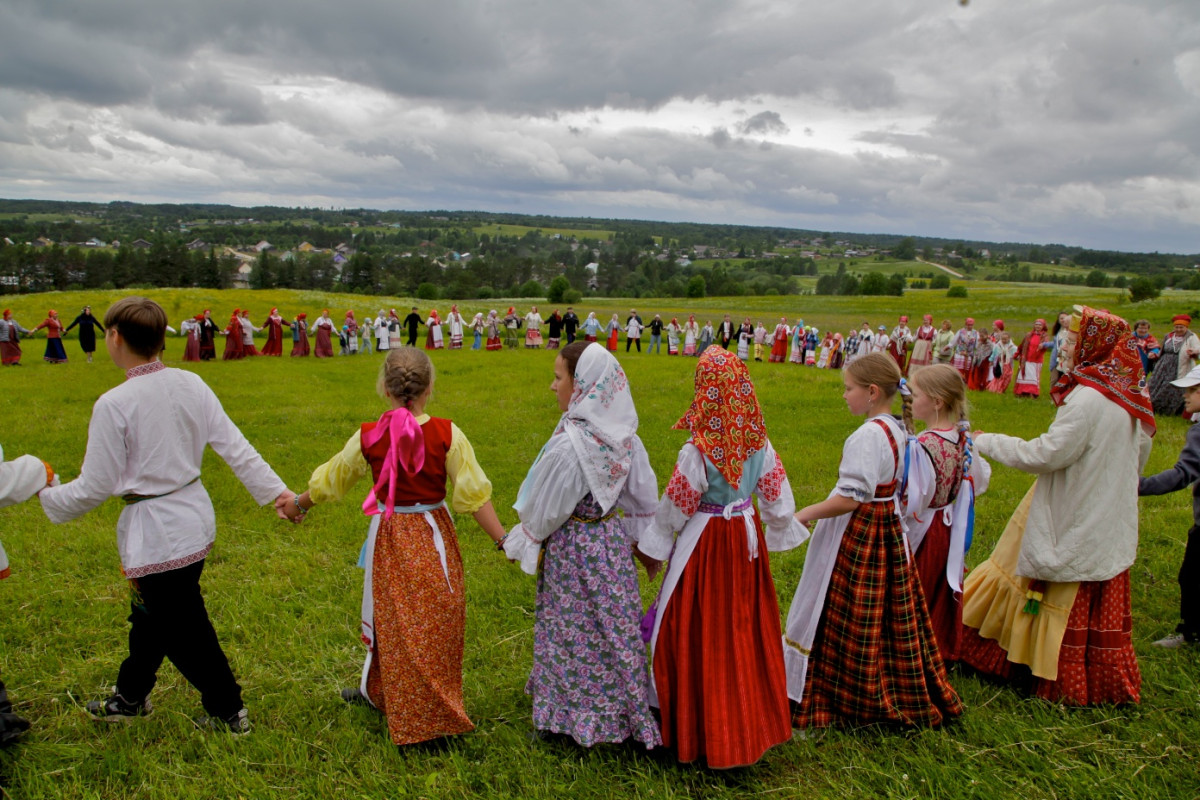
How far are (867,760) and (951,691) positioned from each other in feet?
2.32

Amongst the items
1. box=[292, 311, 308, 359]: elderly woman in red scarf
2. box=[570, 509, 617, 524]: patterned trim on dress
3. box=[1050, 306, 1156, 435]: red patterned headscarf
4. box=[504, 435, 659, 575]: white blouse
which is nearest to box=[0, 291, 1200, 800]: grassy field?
box=[504, 435, 659, 575]: white blouse

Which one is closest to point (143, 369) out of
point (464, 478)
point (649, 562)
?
point (464, 478)

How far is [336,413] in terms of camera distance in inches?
484

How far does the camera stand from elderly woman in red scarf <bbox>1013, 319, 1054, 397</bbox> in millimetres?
15102

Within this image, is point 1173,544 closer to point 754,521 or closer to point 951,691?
point 951,691

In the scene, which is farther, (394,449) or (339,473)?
(339,473)

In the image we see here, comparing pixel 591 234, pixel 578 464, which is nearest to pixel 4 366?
pixel 578 464

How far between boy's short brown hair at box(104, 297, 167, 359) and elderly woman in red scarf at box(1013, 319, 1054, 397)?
1667 cm

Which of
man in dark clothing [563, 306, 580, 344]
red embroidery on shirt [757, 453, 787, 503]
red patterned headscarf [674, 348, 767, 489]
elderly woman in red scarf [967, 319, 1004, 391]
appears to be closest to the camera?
red patterned headscarf [674, 348, 767, 489]

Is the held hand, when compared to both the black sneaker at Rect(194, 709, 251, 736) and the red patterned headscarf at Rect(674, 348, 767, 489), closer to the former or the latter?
the red patterned headscarf at Rect(674, 348, 767, 489)

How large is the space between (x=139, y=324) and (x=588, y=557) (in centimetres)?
229

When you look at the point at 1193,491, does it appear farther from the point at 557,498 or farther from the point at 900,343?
the point at 900,343

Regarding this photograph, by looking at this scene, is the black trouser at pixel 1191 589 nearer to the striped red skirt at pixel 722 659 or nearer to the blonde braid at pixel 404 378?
the striped red skirt at pixel 722 659

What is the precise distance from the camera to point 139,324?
120 inches
